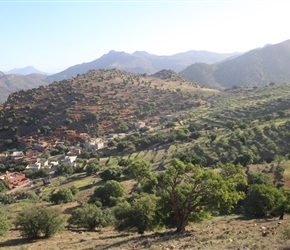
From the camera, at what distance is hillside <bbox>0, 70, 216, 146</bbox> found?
95.7 meters

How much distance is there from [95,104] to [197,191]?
9088cm

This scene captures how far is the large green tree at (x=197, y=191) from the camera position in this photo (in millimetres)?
16469

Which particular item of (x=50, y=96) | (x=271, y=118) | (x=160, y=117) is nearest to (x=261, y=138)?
(x=271, y=118)

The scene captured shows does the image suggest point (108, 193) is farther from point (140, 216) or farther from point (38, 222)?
point (140, 216)

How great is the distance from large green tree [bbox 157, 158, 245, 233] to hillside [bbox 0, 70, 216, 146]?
Answer: 72639 millimetres

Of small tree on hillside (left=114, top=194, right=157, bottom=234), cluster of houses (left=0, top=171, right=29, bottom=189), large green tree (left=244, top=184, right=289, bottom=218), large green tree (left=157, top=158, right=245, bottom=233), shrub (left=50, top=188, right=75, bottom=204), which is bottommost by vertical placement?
cluster of houses (left=0, top=171, right=29, bottom=189)

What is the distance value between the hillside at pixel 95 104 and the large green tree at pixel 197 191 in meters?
72.6

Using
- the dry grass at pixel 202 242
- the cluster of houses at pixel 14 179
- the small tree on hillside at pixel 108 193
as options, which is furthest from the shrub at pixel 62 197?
the cluster of houses at pixel 14 179

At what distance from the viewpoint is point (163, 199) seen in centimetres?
1880

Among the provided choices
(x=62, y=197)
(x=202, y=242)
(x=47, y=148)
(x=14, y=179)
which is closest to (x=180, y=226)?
(x=202, y=242)

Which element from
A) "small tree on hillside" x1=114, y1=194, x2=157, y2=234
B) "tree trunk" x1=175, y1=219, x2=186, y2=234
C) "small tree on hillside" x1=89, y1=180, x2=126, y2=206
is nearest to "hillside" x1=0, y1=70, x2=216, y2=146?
"small tree on hillside" x1=89, y1=180, x2=126, y2=206

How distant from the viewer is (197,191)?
58.0 ft

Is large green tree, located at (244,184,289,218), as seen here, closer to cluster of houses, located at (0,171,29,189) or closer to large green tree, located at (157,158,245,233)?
large green tree, located at (157,158,245,233)

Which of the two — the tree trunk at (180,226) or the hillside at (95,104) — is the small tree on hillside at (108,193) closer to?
the tree trunk at (180,226)
